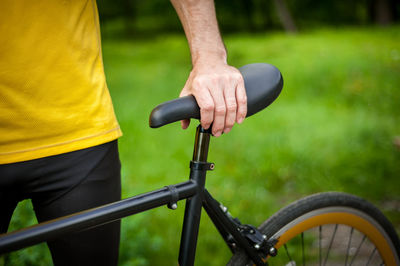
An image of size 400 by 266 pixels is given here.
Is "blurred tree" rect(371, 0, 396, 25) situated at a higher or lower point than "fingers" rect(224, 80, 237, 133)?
lower

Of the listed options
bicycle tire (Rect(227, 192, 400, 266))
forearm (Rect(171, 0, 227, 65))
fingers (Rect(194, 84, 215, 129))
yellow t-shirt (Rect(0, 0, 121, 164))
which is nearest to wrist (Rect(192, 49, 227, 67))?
forearm (Rect(171, 0, 227, 65))

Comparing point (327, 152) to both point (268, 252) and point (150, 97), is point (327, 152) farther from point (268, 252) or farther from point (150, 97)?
point (150, 97)

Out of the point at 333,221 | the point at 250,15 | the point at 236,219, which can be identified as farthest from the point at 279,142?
the point at 250,15

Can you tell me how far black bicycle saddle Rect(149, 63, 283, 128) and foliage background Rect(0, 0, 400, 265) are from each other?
5.40 feet

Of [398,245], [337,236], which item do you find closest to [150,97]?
[337,236]

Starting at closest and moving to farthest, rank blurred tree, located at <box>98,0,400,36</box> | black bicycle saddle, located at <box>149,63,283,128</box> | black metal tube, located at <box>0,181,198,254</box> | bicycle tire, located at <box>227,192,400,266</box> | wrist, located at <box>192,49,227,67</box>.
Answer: black metal tube, located at <box>0,181,198,254</box>, black bicycle saddle, located at <box>149,63,283,128</box>, wrist, located at <box>192,49,227,67</box>, bicycle tire, located at <box>227,192,400,266</box>, blurred tree, located at <box>98,0,400,36</box>

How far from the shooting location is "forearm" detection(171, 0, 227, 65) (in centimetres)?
109

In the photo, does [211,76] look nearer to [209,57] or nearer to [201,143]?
[209,57]

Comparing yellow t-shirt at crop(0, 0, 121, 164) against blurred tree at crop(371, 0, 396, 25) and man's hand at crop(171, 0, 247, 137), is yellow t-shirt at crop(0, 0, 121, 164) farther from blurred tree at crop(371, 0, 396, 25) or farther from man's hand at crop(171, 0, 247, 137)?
blurred tree at crop(371, 0, 396, 25)

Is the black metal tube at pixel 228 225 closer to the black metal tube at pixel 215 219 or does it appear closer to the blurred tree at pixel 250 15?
the black metal tube at pixel 215 219

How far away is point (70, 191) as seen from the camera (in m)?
1.13

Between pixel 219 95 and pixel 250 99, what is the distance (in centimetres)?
10

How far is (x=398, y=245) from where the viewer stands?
1491 millimetres

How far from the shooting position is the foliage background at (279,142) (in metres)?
3.06
